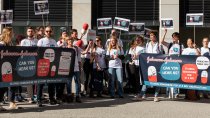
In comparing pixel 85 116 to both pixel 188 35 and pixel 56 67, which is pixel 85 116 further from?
pixel 188 35

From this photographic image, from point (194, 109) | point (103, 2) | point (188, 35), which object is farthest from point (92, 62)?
point (188, 35)

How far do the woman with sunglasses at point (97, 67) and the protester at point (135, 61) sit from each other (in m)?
0.93

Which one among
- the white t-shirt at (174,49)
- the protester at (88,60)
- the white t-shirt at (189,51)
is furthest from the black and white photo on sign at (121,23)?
the white t-shirt at (189,51)

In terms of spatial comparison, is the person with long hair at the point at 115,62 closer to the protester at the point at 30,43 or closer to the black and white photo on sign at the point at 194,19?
the protester at the point at 30,43

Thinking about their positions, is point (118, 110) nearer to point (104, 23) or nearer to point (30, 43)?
point (30, 43)

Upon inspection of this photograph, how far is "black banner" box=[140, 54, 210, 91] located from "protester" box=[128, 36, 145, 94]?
2.25 ft

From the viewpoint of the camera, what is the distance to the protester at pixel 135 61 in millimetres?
14664

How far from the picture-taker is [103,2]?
23281 mm

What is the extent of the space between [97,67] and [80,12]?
837 centimetres

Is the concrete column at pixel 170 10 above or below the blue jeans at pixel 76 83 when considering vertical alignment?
above

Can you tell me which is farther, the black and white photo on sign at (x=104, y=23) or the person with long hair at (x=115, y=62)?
the black and white photo on sign at (x=104, y=23)

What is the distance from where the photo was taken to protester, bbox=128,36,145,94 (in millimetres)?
14664

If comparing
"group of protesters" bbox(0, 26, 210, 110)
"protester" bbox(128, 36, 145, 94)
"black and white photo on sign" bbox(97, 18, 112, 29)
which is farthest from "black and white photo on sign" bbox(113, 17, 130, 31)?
"protester" bbox(128, 36, 145, 94)

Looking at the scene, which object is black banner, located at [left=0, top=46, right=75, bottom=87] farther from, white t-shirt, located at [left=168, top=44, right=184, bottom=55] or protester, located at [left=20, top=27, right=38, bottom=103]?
white t-shirt, located at [left=168, top=44, right=184, bottom=55]
